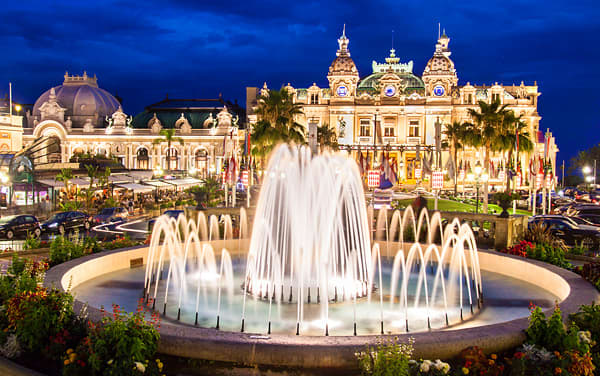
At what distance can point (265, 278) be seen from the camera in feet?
51.1

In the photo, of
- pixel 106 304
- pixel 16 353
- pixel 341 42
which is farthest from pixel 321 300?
pixel 341 42

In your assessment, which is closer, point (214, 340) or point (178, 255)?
point (214, 340)

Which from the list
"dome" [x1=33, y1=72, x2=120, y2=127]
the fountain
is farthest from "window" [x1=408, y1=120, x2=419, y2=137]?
the fountain

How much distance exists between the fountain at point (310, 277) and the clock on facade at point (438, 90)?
8384 cm

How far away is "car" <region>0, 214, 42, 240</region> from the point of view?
31903 mm

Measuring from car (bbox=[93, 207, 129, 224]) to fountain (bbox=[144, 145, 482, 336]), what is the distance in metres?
22.9

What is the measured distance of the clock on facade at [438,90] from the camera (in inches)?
3873

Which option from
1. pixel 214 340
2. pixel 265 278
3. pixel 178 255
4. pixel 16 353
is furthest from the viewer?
pixel 178 255

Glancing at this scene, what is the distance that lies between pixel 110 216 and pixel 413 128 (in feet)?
222

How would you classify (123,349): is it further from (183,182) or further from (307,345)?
(183,182)

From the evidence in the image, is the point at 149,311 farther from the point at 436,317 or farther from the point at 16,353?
the point at 436,317

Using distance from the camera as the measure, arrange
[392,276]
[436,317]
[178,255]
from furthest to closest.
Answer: [178,255] → [392,276] → [436,317]

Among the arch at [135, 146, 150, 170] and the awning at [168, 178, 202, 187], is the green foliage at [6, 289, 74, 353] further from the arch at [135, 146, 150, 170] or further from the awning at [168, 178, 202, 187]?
the arch at [135, 146, 150, 170]

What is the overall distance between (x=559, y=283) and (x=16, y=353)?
1272cm
